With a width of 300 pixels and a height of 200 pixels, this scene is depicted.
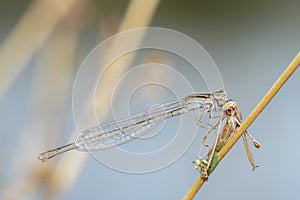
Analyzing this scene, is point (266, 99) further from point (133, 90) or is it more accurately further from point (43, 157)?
point (43, 157)

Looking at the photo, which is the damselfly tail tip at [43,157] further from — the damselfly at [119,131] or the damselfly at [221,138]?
the damselfly at [221,138]

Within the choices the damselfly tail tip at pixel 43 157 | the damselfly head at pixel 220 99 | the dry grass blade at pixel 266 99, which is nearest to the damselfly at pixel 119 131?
the damselfly tail tip at pixel 43 157

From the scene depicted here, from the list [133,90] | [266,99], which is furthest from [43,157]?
[266,99]

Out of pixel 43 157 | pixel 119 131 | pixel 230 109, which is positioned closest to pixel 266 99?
pixel 230 109

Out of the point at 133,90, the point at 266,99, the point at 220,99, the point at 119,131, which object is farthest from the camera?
the point at 133,90

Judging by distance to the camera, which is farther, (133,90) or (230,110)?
(133,90)

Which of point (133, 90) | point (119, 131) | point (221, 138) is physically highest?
point (133, 90)

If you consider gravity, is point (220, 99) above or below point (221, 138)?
above

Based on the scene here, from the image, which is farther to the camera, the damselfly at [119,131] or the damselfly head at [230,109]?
the damselfly at [119,131]

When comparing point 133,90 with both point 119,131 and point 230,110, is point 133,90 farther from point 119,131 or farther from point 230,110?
point 230,110

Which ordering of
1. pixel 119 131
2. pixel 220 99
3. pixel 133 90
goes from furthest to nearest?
pixel 133 90
pixel 119 131
pixel 220 99
